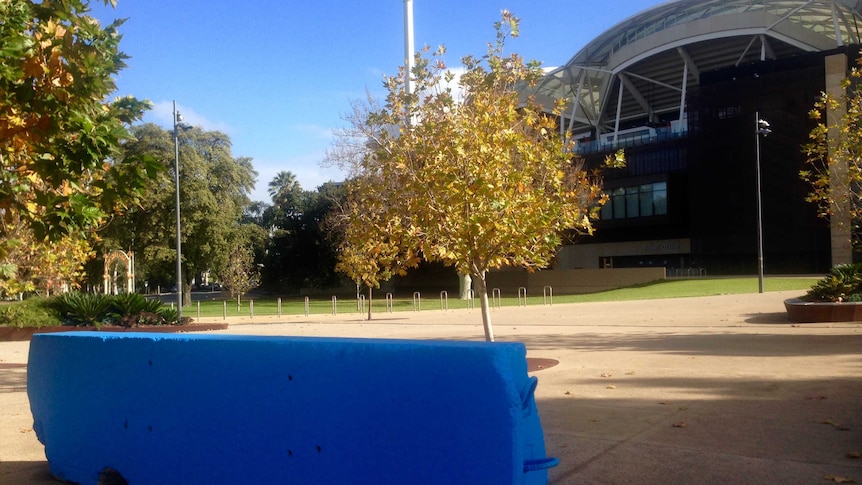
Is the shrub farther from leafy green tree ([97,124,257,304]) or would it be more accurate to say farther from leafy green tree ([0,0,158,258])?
leafy green tree ([97,124,257,304])

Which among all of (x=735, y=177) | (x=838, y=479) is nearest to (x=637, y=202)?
(x=735, y=177)

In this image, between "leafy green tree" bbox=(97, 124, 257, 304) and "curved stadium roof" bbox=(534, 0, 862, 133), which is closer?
"leafy green tree" bbox=(97, 124, 257, 304)

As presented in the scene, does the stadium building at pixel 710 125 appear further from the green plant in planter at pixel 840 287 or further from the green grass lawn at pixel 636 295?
the green plant in planter at pixel 840 287

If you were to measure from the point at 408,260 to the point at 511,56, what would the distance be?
12.1ft

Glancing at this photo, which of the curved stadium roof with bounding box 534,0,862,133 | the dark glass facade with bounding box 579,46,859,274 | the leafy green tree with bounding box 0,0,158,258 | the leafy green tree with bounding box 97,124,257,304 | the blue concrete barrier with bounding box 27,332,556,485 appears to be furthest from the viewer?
the curved stadium roof with bounding box 534,0,862,133

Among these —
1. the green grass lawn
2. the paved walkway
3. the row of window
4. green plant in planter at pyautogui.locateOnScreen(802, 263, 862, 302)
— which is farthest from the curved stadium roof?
the paved walkway

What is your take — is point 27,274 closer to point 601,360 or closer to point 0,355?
point 0,355

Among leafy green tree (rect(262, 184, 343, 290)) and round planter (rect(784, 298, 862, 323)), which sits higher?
leafy green tree (rect(262, 184, 343, 290))

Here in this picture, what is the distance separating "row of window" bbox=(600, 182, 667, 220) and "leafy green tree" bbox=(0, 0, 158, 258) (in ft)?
197

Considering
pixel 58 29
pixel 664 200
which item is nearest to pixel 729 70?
pixel 664 200

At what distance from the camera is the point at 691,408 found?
24.9 feet

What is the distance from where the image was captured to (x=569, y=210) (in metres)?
11.1

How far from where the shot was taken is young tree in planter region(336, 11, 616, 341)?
33.3 feet

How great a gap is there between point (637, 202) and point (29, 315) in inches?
2063
